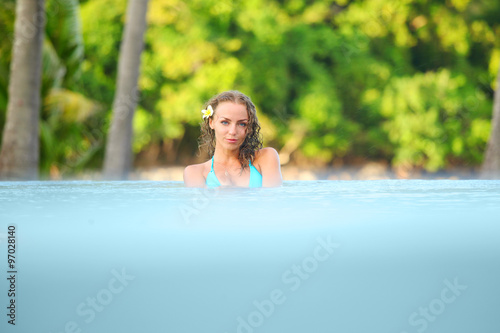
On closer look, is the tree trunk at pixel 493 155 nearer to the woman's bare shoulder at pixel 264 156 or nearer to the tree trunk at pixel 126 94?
the tree trunk at pixel 126 94

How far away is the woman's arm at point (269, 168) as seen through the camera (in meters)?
3.81

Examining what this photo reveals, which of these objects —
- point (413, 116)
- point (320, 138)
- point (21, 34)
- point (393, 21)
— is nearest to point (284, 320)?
point (21, 34)

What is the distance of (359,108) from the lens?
19.8 metres

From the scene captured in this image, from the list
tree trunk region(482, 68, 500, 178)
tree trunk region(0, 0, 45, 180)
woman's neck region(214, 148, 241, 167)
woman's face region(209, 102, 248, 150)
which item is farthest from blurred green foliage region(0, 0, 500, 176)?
woman's face region(209, 102, 248, 150)

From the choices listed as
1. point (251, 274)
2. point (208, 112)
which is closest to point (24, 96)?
point (208, 112)

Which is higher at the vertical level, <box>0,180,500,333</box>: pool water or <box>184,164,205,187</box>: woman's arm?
<box>184,164,205,187</box>: woman's arm

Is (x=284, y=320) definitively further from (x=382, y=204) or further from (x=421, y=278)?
(x=382, y=204)

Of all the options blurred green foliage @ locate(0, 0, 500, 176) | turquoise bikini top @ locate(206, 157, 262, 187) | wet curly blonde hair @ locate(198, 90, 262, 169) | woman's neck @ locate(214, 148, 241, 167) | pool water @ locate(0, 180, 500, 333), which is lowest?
pool water @ locate(0, 180, 500, 333)

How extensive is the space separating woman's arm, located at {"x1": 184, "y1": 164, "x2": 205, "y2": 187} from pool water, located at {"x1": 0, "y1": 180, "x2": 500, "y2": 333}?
6.02 ft

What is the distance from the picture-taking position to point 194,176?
3.87 meters

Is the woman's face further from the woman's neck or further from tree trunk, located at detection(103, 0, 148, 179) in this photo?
tree trunk, located at detection(103, 0, 148, 179)

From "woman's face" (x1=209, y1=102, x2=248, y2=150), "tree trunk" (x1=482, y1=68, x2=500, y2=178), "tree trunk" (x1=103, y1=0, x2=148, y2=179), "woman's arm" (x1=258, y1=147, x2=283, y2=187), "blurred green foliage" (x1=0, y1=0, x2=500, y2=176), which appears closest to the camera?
"woman's face" (x1=209, y1=102, x2=248, y2=150)

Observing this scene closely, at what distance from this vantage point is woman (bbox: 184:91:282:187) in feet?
12.2

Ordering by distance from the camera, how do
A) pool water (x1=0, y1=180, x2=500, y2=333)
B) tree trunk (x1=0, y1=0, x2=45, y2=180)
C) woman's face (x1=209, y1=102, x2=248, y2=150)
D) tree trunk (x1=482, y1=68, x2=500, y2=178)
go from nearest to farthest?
pool water (x1=0, y1=180, x2=500, y2=333), woman's face (x1=209, y1=102, x2=248, y2=150), tree trunk (x1=0, y1=0, x2=45, y2=180), tree trunk (x1=482, y1=68, x2=500, y2=178)
